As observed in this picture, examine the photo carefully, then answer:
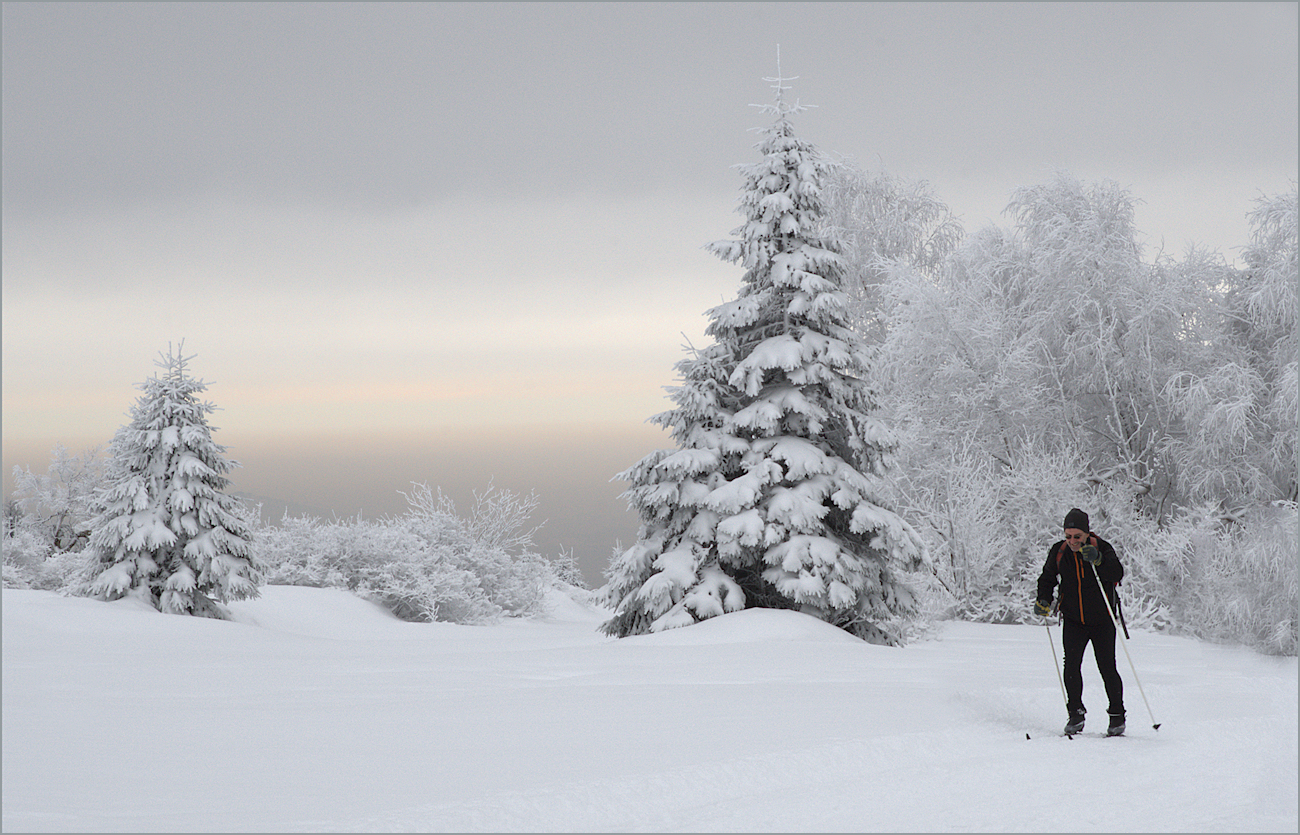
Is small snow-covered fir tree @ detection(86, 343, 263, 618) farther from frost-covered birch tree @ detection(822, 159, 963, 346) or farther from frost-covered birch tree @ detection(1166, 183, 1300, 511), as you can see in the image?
frost-covered birch tree @ detection(822, 159, 963, 346)

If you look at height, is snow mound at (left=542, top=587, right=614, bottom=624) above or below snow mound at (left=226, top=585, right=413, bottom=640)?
below

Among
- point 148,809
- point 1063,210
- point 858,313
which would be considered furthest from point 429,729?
point 858,313

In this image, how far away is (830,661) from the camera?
974cm

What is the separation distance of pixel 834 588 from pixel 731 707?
566 centimetres

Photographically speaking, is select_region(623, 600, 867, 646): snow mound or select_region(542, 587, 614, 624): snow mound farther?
select_region(542, 587, 614, 624): snow mound

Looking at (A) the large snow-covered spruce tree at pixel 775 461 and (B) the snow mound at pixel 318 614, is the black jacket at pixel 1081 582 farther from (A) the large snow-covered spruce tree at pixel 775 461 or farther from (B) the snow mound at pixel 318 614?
(B) the snow mound at pixel 318 614

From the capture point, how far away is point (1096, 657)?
7254mm

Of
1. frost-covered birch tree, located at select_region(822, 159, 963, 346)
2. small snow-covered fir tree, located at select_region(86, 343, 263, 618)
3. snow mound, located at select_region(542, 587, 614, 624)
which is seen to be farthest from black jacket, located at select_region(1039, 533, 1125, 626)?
frost-covered birch tree, located at select_region(822, 159, 963, 346)

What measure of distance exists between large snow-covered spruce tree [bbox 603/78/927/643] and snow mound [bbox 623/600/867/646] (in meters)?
0.40

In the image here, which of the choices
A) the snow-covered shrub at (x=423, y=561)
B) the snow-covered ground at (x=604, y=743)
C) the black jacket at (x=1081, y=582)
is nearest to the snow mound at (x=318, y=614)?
the snow-covered shrub at (x=423, y=561)

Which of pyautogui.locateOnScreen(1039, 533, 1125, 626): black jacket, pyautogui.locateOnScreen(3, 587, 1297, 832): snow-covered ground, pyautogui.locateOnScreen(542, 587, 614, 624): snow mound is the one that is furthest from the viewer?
pyautogui.locateOnScreen(542, 587, 614, 624): snow mound

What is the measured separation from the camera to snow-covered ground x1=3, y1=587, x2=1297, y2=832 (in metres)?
4.81

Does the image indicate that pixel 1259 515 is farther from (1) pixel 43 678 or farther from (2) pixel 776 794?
(1) pixel 43 678

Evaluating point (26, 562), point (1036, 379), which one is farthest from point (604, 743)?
point (26, 562)
